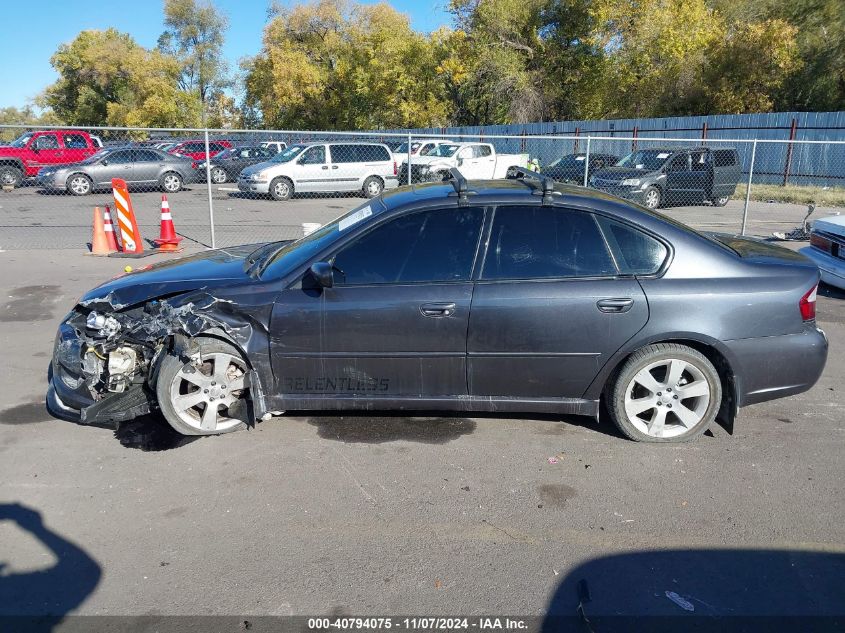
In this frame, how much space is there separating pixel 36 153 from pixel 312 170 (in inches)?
405

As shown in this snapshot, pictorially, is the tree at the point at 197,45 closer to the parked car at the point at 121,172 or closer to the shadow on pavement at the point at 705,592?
the parked car at the point at 121,172

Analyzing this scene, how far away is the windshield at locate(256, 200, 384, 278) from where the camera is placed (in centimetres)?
437

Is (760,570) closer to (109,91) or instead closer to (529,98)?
(529,98)

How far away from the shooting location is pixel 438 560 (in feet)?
10.4

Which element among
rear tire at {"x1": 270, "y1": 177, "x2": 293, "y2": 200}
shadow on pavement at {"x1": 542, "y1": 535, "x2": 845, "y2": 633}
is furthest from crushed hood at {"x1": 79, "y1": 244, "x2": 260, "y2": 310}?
rear tire at {"x1": 270, "y1": 177, "x2": 293, "y2": 200}

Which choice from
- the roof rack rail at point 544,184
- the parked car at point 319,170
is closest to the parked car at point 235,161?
the parked car at point 319,170

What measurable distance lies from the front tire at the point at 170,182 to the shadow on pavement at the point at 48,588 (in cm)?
2021

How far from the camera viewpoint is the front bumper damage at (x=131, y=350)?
4.20 metres

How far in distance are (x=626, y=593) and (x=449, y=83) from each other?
41.8m

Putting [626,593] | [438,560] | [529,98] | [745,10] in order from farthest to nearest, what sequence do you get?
[529,98]
[745,10]
[438,560]
[626,593]

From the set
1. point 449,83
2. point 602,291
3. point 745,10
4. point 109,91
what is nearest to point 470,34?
point 449,83

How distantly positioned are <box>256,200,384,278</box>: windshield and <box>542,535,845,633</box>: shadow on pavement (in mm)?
2529

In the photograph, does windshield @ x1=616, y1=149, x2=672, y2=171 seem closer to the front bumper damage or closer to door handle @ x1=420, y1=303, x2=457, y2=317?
door handle @ x1=420, y1=303, x2=457, y2=317

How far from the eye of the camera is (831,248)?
796 cm
